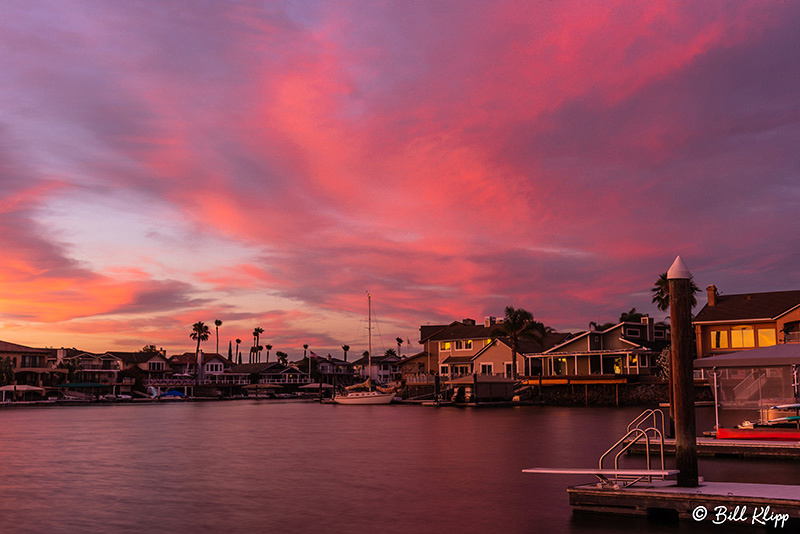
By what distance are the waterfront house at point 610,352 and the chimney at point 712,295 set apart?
9320 millimetres

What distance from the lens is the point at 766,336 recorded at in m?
83.8

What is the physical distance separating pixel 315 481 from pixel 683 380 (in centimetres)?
1722

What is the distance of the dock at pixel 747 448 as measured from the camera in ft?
94.5

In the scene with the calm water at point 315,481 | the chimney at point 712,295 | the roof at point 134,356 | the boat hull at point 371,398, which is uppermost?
the chimney at point 712,295

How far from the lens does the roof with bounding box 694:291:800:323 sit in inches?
3275

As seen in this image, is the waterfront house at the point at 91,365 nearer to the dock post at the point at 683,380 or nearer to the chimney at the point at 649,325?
the chimney at the point at 649,325

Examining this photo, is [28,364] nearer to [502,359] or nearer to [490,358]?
[490,358]

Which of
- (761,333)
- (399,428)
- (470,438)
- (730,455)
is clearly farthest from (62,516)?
(761,333)

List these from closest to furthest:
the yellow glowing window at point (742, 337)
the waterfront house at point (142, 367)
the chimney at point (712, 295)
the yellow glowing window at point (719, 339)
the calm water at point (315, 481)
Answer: the calm water at point (315, 481) → the yellow glowing window at point (742, 337) → the yellow glowing window at point (719, 339) → the chimney at point (712, 295) → the waterfront house at point (142, 367)

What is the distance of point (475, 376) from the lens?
10288cm

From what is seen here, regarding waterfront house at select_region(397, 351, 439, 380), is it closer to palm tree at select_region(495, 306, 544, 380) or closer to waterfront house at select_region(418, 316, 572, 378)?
waterfront house at select_region(418, 316, 572, 378)

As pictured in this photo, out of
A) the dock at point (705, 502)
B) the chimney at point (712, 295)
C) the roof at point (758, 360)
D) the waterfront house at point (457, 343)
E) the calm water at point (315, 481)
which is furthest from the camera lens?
the waterfront house at point (457, 343)

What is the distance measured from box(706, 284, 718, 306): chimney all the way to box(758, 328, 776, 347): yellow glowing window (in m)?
7.91

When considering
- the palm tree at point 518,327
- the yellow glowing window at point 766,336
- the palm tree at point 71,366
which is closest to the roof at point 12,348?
the palm tree at point 71,366
